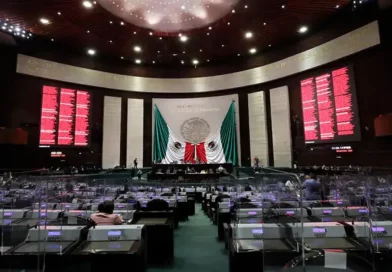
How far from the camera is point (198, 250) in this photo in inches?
161

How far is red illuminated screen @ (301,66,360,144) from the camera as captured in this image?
11.1 m

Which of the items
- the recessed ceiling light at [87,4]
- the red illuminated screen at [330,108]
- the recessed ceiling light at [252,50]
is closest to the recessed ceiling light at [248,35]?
the recessed ceiling light at [252,50]

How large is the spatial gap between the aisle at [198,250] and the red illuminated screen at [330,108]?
862cm

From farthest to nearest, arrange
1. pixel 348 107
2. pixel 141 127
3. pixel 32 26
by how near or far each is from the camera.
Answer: pixel 141 127 < pixel 32 26 < pixel 348 107

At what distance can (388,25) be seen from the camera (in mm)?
9961

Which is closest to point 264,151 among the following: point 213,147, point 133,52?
point 213,147

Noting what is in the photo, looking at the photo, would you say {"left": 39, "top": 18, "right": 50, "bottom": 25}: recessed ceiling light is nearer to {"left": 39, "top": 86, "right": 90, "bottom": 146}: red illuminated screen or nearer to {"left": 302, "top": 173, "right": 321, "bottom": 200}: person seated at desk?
{"left": 39, "top": 86, "right": 90, "bottom": 146}: red illuminated screen

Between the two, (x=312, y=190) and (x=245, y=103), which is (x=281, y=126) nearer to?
(x=245, y=103)

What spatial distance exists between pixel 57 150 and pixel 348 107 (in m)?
14.7

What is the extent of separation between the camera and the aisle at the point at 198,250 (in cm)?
336

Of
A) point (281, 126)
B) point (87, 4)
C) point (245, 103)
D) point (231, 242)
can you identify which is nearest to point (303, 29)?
point (281, 126)

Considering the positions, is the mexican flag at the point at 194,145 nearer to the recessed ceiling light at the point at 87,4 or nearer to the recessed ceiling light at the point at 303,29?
the recessed ceiling light at the point at 303,29

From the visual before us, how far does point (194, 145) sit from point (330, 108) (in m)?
8.59

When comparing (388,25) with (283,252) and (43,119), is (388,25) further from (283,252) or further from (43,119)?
(43,119)
